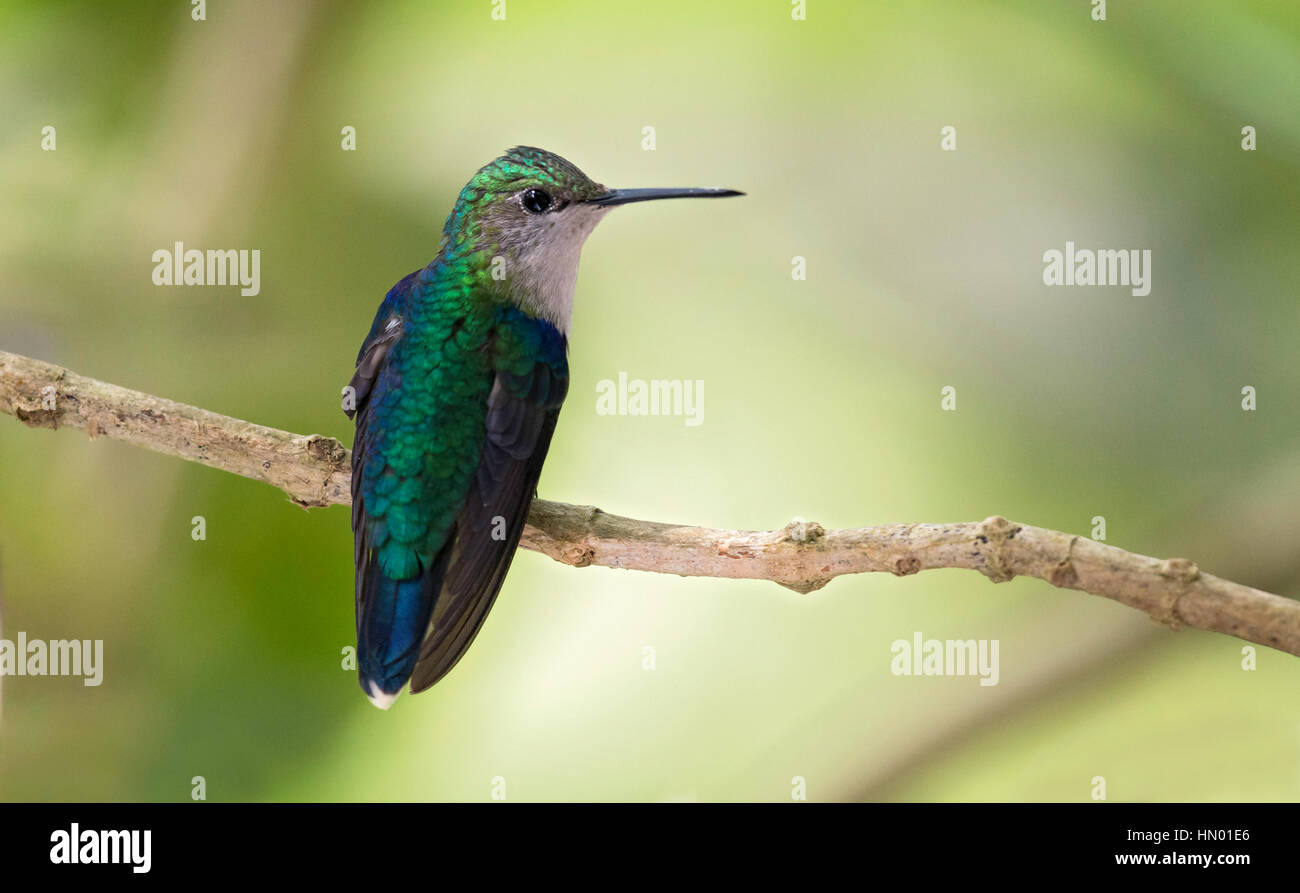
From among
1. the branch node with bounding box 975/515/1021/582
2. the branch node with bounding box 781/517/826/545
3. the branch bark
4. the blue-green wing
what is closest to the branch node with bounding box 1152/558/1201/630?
the branch bark

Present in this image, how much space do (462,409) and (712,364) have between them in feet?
2.92

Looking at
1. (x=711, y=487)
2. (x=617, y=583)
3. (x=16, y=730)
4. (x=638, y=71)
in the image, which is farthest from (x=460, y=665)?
(x=638, y=71)

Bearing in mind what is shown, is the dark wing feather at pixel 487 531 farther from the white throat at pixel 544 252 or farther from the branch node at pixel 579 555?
the white throat at pixel 544 252

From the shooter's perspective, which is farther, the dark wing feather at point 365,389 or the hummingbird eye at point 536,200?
the hummingbird eye at point 536,200

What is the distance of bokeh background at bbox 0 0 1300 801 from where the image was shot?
239 centimetres

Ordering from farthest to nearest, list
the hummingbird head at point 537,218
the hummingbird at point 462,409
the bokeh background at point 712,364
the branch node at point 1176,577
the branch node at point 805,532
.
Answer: the bokeh background at point 712,364 < the hummingbird head at point 537,218 < the hummingbird at point 462,409 < the branch node at point 805,532 < the branch node at point 1176,577

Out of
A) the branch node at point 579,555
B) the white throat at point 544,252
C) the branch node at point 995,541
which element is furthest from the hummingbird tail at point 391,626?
the branch node at point 995,541

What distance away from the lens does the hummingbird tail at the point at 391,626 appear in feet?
5.70

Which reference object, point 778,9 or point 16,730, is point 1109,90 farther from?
point 16,730

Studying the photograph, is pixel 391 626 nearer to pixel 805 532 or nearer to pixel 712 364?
pixel 805 532

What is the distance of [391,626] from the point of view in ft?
5.75

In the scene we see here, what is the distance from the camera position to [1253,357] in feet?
8.11

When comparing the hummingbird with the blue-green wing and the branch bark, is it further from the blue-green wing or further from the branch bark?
the branch bark
